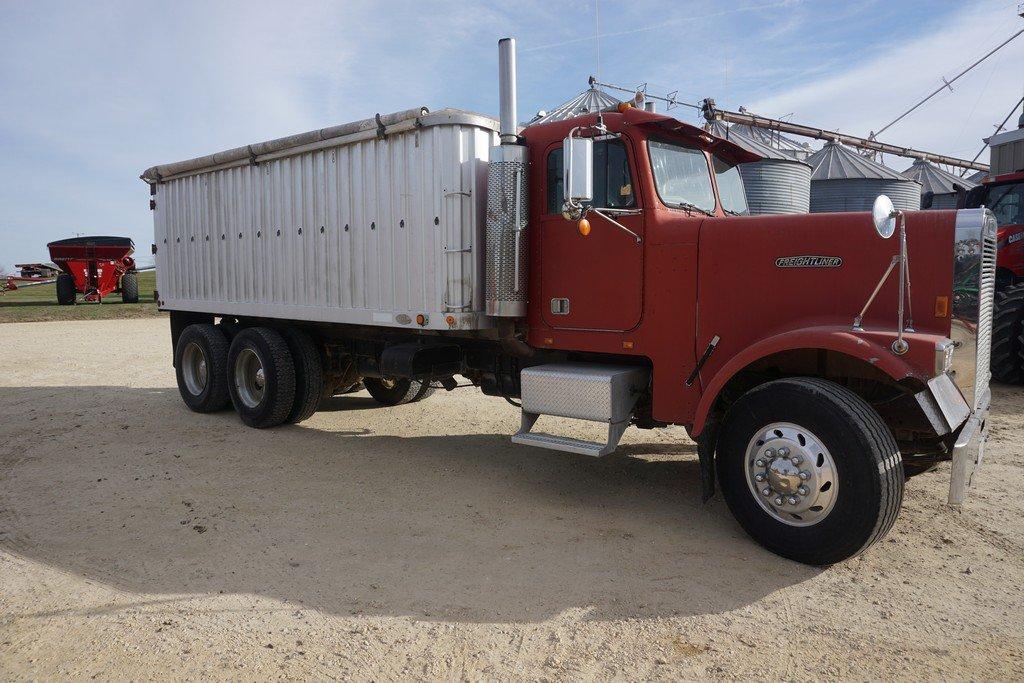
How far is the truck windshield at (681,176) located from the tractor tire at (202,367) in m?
5.63

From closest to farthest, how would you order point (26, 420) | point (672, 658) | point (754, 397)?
point (672, 658)
point (754, 397)
point (26, 420)

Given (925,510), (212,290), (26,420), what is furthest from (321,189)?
(925,510)

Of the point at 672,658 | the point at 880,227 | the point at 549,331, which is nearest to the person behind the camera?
the point at 672,658

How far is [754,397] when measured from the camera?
426 centimetres

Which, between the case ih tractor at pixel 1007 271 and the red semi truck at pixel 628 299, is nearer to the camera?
the red semi truck at pixel 628 299

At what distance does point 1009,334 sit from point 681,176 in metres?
6.61

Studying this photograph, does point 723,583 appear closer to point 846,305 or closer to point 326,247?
point 846,305

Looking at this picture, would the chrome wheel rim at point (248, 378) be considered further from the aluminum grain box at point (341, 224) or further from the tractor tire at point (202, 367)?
the aluminum grain box at point (341, 224)

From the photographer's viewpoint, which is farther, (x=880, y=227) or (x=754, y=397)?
(x=754, y=397)

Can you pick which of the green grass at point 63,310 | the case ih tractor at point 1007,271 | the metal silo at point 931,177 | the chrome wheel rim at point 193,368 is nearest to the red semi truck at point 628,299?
the chrome wheel rim at point 193,368

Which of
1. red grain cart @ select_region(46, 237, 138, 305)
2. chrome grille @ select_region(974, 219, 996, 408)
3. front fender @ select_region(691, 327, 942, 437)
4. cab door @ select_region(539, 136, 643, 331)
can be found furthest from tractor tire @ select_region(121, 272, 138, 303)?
chrome grille @ select_region(974, 219, 996, 408)

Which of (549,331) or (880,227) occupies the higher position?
(880,227)

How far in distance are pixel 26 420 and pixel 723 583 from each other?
25.9ft

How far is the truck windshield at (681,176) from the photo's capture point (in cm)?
511
